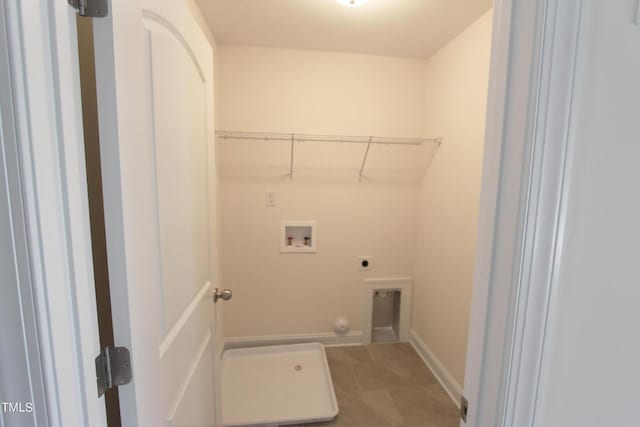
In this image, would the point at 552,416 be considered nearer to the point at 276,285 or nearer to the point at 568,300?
the point at 568,300

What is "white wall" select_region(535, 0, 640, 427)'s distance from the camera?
556 millimetres

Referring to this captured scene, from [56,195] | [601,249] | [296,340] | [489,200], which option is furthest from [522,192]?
[296,340]

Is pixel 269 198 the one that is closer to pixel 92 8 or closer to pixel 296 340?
pixel 296 340

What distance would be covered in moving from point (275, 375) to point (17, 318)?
6.44ft

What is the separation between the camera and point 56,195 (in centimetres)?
45

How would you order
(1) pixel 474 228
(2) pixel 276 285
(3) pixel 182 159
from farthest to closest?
(2) pixel 276 285 → (1) pixel 474 228 → (3) pixel 182 159

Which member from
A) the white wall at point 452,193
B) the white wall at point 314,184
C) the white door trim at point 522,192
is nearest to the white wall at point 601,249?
the white door trim at point 522,192

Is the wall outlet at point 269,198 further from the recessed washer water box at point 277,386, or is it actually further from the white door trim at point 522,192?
the white door trim at point 522,192

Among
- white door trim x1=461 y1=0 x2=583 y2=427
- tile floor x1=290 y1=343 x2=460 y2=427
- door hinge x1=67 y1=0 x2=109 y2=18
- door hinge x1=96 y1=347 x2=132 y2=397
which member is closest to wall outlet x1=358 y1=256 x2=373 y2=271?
tile floor x1=290 y1=343 x2=460 y2=427

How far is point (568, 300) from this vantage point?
1.96ft

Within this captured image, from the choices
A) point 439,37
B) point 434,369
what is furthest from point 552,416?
point 439,37

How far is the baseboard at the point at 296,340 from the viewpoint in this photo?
2.38m

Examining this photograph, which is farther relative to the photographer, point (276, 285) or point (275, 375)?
point (276, 285)

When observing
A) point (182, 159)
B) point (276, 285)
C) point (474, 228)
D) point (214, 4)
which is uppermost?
point (214, 4)
